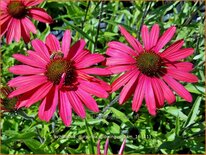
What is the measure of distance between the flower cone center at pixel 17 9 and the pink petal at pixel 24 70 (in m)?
0.28

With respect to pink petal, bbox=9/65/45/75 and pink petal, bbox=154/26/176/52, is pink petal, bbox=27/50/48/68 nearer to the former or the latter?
pink petal, bbox=9/65/45/75

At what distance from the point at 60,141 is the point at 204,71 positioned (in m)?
0.59

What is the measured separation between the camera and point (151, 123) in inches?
55.7

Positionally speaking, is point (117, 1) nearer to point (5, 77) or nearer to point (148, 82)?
point (5, 77)

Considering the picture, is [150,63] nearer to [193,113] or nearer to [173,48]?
[173,48]

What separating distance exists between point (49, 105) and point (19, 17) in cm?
39

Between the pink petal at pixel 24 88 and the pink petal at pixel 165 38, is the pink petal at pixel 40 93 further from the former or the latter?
the pink petal at pixel 165 38

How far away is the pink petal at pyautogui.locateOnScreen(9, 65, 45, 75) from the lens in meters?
0.88

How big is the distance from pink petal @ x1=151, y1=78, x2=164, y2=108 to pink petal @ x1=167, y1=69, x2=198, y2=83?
4cm

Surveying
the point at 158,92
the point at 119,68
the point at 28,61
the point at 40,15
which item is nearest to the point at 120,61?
the point at 119,68

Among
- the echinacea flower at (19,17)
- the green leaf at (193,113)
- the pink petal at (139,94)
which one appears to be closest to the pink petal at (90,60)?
the pink petal at (139,94)

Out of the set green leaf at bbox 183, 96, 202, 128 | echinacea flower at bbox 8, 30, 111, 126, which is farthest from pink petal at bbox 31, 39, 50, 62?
green leaf at bbox 183, 96, 202, 128

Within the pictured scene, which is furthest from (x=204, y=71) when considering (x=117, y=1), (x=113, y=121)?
(x=117, y=1)

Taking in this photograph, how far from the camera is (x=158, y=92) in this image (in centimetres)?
86
